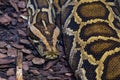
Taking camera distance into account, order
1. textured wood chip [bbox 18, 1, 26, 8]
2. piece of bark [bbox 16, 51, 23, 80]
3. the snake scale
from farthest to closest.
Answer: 1. textured wood chip [bbox 18, 1, 26, 8]
2. piece of bark [bbox 16, 51, 23, 80]
3. the snake scale

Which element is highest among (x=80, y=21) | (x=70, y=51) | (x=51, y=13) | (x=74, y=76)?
(x=51, y=13)

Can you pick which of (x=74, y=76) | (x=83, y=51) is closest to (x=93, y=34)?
(x=83, y=51)

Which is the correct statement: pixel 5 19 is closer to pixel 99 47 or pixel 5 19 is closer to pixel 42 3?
pixel 42 3

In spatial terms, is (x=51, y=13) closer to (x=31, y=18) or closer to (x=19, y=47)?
(x=31, y=18)

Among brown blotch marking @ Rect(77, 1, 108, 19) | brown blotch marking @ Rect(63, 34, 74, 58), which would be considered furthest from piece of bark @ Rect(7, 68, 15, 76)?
brown blotch marking @ Rect(77, 1, 108, 19)

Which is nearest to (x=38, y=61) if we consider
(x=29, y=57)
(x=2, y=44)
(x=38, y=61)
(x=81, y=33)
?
(x=38, y=61)

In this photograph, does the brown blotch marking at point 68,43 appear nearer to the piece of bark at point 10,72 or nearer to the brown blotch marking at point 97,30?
the brown blotch marking at point 97,30

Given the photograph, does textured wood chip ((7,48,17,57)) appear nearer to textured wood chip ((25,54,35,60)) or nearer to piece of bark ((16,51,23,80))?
piece of bark ((16,51,23,80))
